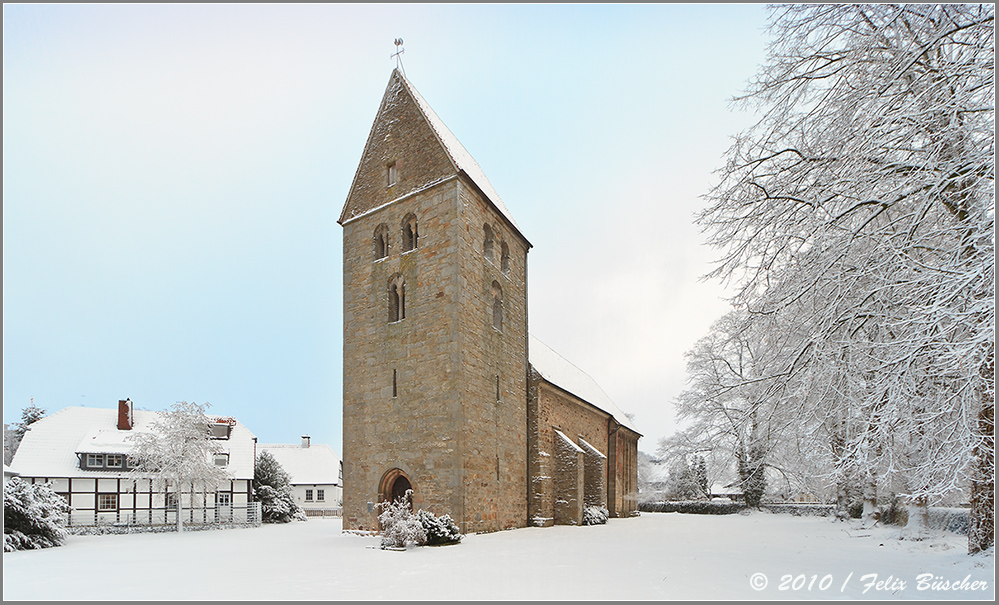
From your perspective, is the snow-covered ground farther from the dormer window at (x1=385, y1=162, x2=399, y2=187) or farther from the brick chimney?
the brick chimney

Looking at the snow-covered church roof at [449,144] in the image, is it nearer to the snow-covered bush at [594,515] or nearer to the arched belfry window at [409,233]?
the arched belfry window at [409,233]

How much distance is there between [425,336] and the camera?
18656 millimetres

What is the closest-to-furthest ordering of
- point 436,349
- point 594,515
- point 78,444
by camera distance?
point 436,349
point 594,515
point 78,444

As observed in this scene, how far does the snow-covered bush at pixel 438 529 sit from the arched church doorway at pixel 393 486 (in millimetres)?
3075

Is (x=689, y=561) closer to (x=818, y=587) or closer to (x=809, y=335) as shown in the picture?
(x=818, y=587)

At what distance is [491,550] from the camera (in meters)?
14.0

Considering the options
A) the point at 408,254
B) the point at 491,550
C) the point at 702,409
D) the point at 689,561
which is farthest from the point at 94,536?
the point at 702,409

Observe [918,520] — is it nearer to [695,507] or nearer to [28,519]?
[695,507]

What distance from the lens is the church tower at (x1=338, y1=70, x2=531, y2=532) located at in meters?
17.8

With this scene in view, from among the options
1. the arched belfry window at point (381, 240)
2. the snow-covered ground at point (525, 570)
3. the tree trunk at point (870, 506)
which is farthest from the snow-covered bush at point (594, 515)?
the arched belfry window at point (381, 240)

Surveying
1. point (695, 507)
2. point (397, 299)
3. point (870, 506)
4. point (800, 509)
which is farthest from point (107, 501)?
point (800, 509)

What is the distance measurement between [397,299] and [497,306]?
380 cm

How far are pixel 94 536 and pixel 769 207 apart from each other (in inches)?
1114

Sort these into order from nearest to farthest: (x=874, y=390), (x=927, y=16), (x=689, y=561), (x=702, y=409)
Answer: (x=874, y=390) → (x=927, y=16) → (x=689, y=561) → (x=702, y=409)
